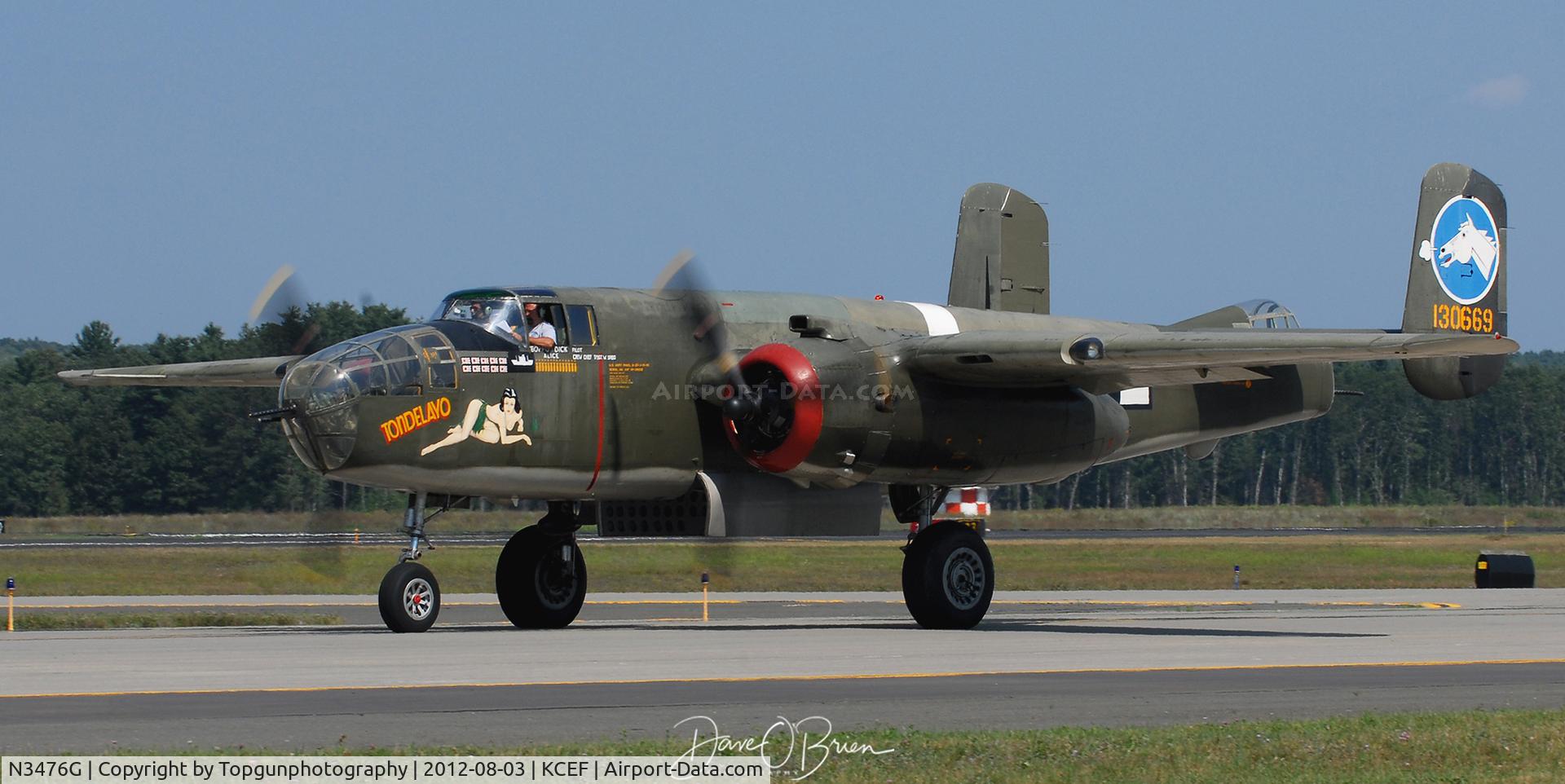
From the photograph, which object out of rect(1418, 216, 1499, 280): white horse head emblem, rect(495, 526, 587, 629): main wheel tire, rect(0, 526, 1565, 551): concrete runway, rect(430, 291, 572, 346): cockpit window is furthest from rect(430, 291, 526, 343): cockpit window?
rect(0, 526, 1565, 551): concrete runway

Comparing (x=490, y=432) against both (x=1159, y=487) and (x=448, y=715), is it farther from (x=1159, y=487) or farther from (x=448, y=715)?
(x=1159, y=487)

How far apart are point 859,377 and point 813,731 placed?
37.0 feet

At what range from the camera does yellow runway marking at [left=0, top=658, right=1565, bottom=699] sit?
1602 cm

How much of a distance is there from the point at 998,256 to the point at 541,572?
10.1 metres

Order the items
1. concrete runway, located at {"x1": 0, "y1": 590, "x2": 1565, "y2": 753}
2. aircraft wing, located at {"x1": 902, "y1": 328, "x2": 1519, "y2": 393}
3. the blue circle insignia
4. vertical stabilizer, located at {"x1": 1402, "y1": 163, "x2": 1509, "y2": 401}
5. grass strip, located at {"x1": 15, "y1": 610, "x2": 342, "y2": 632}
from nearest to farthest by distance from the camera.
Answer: concrete runway, located at {"x1": 0, "y1": 590, "x2": 1565, "y2": 753}, aircraft wing, located at {"x1": 902, "y1": 328, "x2": 1519, "y2": 393}, grass strip, located at {"x1": 15, "y1": 610, "x2": 342, "y2": 632}, vertical stabilizer, located at {"x1": 1402, "y1": 163, "x2": 1509, "y2": 401}, the blue circle insignia

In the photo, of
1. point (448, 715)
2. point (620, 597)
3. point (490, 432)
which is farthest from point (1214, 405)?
Answer: point (448, 715)

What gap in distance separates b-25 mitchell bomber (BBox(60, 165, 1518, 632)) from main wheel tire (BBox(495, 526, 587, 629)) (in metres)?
0.03

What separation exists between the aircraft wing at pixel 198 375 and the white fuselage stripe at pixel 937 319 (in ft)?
30.6

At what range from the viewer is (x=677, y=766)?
38.3 ft

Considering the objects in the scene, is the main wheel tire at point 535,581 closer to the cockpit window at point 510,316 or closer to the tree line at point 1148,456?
the cockpit window at point 510,316

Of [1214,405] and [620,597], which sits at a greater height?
[1214,405]

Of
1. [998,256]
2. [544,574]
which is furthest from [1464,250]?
[544,574]

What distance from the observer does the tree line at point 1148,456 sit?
8919cm

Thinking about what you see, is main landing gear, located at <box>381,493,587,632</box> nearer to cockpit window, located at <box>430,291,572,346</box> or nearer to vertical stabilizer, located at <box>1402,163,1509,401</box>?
cockpit window, located at <box>430,291,572,346</box>
